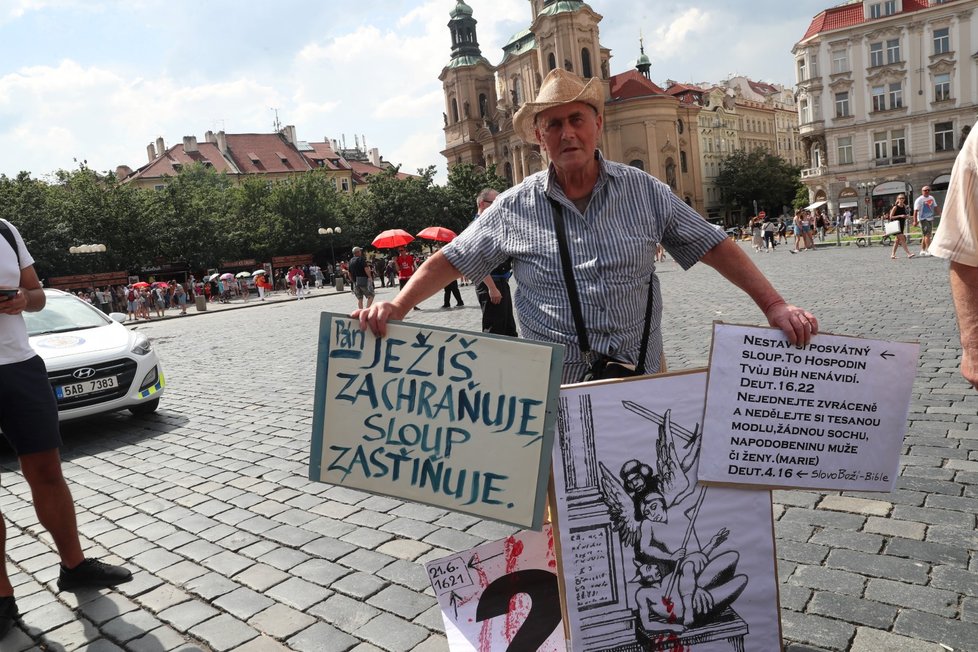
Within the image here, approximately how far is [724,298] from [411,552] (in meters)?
12.0

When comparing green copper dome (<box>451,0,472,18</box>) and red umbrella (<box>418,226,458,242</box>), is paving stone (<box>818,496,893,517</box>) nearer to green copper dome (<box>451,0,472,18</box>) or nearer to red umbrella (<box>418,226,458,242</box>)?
red umbrella (<box>418,226,458,242</box>)

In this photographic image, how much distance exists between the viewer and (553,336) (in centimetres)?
262

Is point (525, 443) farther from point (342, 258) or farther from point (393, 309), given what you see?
point (342, 258)

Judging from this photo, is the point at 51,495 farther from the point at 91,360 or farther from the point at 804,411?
the point at 91,360

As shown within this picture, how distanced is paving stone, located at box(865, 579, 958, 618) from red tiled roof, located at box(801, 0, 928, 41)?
2746 inches

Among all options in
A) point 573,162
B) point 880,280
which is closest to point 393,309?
point 573,162

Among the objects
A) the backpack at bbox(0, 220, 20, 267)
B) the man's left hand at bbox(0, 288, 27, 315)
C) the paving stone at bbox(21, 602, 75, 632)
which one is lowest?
the paving stone at bbox(21, 602, 75, 632)

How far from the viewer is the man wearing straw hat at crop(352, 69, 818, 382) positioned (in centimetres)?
253

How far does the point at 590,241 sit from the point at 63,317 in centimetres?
739

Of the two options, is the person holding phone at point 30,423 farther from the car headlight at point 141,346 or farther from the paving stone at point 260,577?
the car headlight at point 141,346

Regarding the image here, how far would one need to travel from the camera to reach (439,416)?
251 cm

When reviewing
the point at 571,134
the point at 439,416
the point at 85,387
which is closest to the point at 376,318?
the point at 439,416

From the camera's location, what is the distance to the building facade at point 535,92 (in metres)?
79.8

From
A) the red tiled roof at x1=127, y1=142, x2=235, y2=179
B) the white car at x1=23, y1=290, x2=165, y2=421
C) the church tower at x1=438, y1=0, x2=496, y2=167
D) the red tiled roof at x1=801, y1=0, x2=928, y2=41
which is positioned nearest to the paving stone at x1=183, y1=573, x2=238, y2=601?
the white car at x1=23, y1=290, x2=165, y2=421
